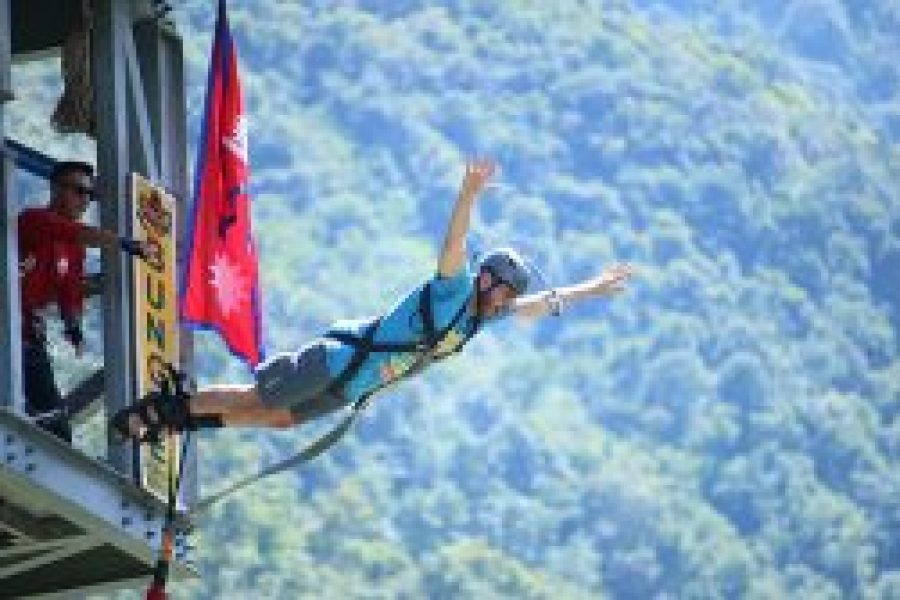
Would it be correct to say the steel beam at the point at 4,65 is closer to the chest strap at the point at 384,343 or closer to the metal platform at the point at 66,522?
the metal platform at the point at 66,522

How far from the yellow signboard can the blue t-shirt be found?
1450mm

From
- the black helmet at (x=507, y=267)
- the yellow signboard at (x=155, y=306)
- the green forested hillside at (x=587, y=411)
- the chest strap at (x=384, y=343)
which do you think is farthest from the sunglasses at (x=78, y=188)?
the green forested hillside at (x=587, y=411)

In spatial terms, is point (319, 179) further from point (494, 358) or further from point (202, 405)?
point (202, 405)

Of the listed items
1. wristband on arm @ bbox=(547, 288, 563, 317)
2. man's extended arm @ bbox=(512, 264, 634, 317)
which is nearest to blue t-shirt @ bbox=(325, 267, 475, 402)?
man's extended arm @ bbox=(512, 264, 634, 317)

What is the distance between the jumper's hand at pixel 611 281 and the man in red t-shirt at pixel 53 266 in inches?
110

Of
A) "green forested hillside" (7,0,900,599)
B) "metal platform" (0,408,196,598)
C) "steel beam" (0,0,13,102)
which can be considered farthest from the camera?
"green forested hillside" (7,0,900,599)

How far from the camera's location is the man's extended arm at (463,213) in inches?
725

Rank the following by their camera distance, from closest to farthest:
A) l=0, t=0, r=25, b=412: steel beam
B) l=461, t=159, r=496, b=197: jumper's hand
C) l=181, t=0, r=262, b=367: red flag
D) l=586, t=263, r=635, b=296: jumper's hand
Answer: l=461, t=159, r=496, b=197: jumper's hand → l=0, t=0, r=25, b=412: steel beam → l=586, t=263, r=635, b=296: jumper's hand → l=181, t=0, r=262, b=367: red flag

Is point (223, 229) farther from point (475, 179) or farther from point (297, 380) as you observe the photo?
point (475, 179)

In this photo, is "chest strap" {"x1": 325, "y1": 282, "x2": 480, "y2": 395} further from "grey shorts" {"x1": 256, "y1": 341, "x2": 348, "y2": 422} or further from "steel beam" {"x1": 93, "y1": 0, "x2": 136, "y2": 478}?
"steel beam" {"x1": 93, "y1": 0, "x2": 136, "y2": 478}

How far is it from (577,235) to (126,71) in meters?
174

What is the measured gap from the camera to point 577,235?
19488 cm

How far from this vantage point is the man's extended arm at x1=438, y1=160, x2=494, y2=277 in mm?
18422

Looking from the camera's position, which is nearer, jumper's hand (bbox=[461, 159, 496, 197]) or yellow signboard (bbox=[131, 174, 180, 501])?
jumper's hand (bbox=[461, 159, 496, 197])
